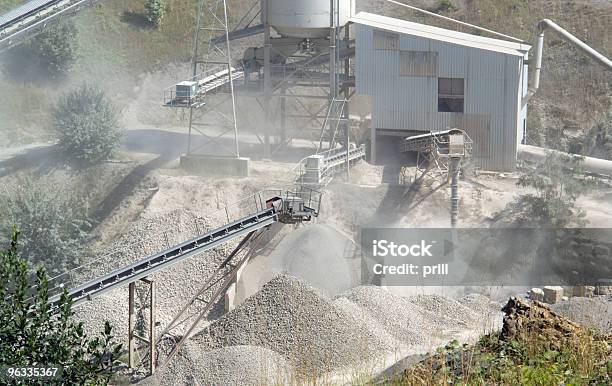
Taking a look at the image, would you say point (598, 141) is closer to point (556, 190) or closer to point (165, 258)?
point (556, 190)

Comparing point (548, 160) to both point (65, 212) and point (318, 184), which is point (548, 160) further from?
point (65, 212)

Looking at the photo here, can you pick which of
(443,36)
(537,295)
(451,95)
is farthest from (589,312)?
(443,36)

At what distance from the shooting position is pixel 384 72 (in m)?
44.2

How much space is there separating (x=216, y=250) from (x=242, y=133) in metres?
14.7

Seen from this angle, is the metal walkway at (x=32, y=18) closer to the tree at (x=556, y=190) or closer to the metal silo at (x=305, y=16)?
the metal silo at (x=305, y=16)

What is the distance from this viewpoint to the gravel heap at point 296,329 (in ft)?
92.0

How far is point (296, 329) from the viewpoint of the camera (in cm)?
2891

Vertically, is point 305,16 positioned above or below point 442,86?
Answer: above

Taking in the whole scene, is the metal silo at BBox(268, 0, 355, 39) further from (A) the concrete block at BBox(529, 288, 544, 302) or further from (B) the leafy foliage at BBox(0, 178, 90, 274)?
(A) the concrete block at BBox(529, 288, 544, 302)

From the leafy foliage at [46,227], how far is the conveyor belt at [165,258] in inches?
328

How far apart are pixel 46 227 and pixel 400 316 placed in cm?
1468

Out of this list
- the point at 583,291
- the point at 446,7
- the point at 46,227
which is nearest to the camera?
the point at 583,291

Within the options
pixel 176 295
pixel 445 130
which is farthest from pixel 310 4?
pixel 176 295

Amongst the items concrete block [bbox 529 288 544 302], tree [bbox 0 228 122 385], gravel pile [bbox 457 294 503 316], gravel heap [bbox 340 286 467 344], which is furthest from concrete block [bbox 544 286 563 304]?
tree [bbox 0 228 122 385]
